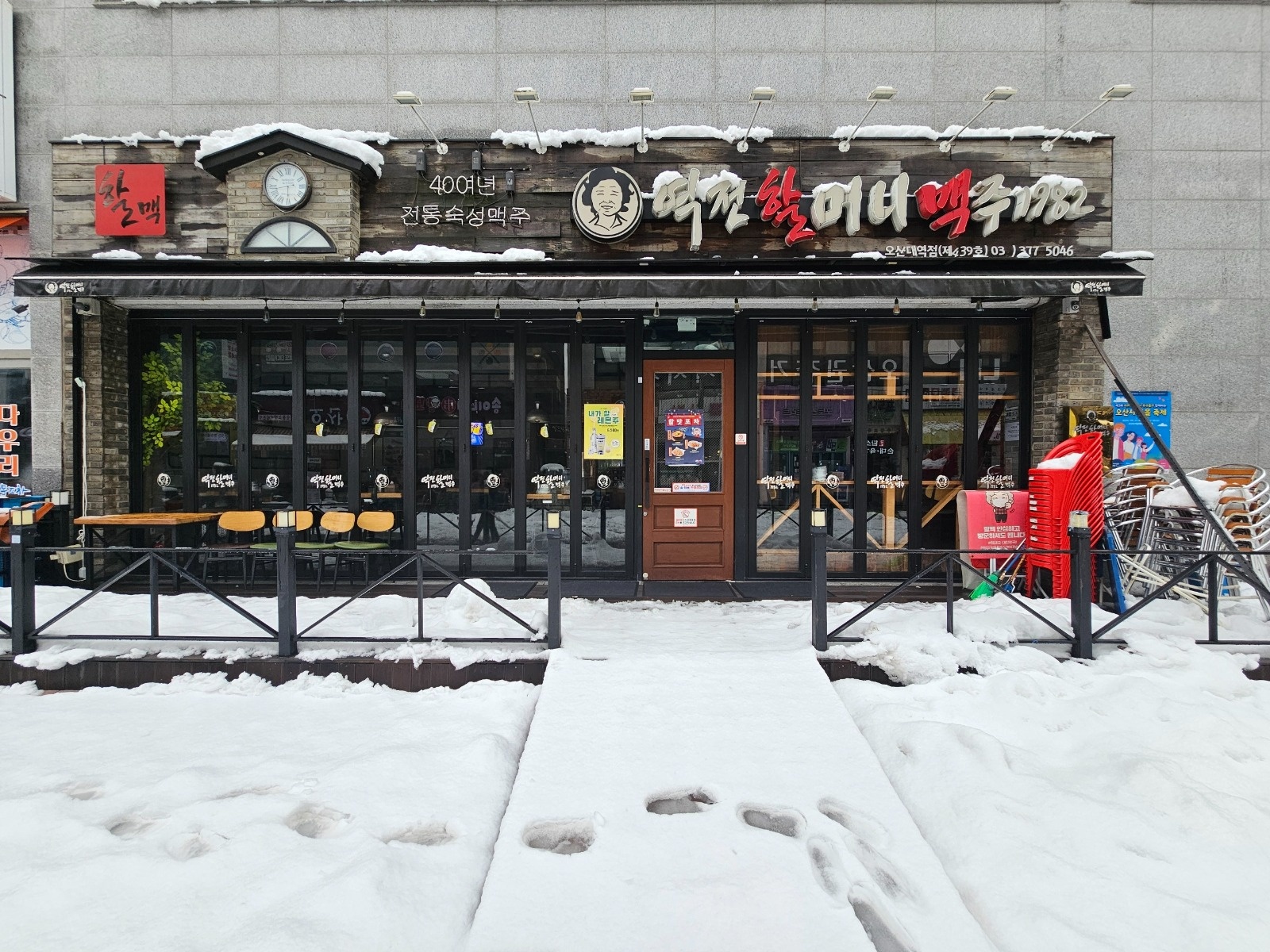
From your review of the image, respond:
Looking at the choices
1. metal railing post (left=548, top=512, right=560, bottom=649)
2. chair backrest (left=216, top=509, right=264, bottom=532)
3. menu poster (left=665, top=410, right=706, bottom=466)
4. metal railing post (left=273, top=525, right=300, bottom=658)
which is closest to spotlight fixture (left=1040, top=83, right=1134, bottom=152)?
menu poster (left=665, top=410, right=706, bottom=466)

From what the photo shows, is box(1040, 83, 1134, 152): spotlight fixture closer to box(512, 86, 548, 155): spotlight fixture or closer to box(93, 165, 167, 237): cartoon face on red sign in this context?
box(512, 86, 548, 155): spotlight fixture

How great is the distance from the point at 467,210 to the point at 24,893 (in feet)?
22.8

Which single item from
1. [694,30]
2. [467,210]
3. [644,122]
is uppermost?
[694,30]

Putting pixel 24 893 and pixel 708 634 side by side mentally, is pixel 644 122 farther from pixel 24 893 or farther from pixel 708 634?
pixel 24 893

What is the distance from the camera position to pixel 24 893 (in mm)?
2988

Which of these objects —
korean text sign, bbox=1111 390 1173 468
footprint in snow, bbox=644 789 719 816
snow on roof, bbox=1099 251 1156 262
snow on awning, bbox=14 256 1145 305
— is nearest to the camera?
footprint in snow, bbox=644 789 719 816

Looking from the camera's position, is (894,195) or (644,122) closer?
(894,195)

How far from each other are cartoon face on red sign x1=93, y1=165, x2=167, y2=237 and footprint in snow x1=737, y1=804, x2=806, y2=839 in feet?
29.2

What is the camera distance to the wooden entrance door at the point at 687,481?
27.0ft

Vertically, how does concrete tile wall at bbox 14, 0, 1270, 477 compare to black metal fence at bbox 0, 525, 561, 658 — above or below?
above

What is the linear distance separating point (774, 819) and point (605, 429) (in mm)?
5406

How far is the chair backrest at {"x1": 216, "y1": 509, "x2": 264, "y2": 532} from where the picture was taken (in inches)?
324

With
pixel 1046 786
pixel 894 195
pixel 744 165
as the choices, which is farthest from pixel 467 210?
pixel 1046 786

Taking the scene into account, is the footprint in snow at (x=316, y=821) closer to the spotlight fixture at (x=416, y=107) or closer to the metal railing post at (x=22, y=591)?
the metal railing post at (x=22, y=591)
